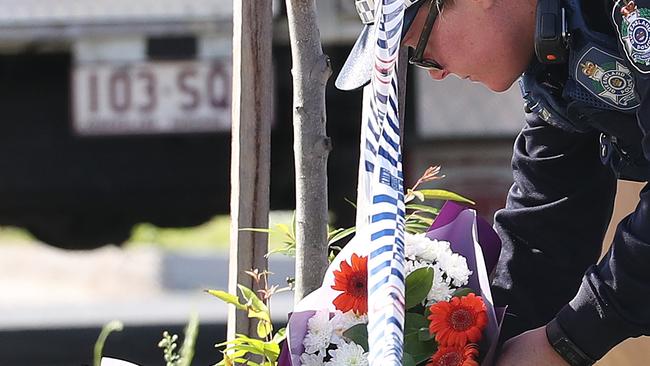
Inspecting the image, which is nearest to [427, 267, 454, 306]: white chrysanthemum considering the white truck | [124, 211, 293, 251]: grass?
the white truck

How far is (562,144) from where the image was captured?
78.2 inches

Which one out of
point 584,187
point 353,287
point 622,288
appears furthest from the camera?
point 584,187

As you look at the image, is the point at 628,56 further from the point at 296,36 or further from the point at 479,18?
the point at 296,36

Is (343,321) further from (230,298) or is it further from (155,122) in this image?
(155,122)

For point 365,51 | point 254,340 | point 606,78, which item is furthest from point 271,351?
point 606,78

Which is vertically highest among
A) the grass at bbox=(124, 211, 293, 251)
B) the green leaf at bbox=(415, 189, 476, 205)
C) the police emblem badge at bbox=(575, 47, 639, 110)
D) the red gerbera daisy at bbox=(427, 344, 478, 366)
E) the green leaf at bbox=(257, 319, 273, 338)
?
the police emblem badge at bbox=(575, 47, 639, 110)

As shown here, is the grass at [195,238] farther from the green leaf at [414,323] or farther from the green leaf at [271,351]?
the green leaf at [414,323]

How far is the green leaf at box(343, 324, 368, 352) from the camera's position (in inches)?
69.3

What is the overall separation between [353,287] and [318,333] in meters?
0.08

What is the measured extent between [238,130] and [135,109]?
249 centimetres

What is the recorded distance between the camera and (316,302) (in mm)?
1820

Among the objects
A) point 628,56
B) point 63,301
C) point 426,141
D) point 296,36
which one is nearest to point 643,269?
point 628,56

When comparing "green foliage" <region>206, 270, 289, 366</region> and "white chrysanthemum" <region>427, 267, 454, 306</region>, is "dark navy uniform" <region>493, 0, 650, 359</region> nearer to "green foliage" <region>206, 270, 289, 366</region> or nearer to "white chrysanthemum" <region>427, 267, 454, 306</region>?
"white chrysanthemum" <region>427, 267, 454, 306</region>

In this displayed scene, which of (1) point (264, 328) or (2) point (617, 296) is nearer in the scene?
(2) point (617, 296)
